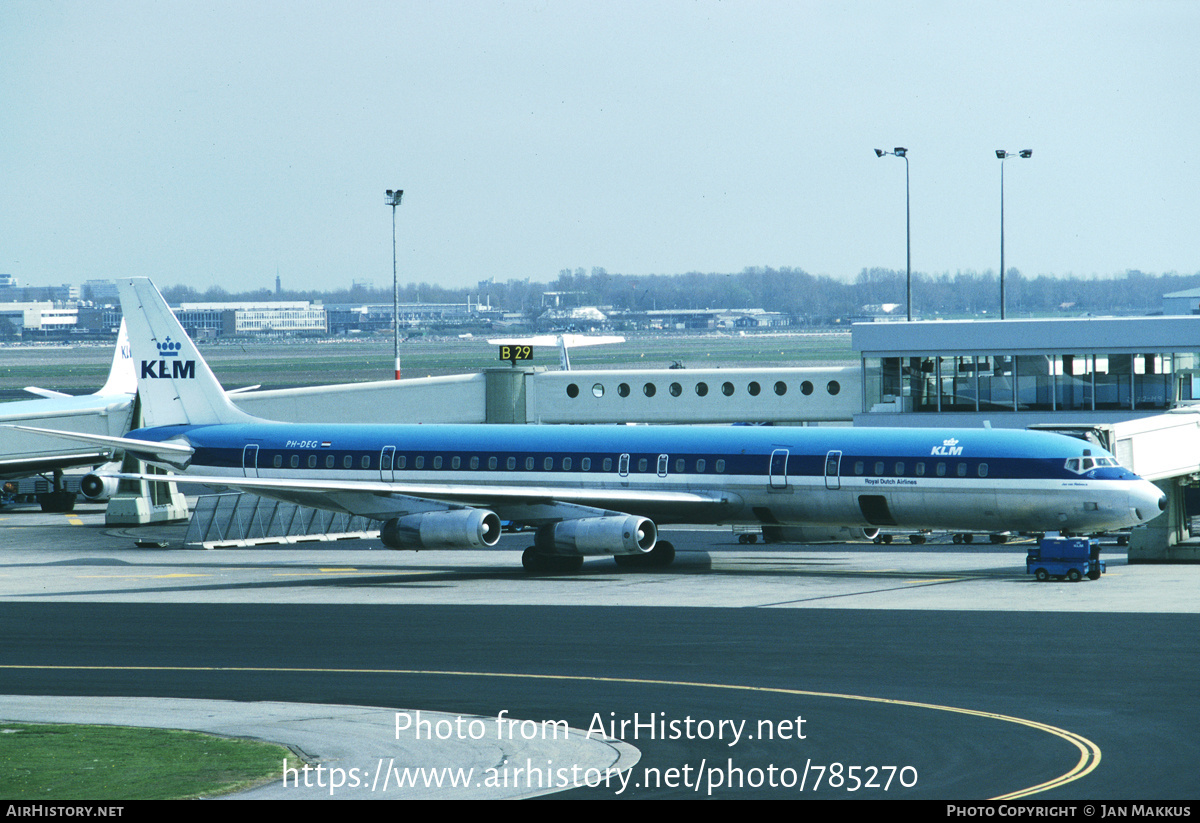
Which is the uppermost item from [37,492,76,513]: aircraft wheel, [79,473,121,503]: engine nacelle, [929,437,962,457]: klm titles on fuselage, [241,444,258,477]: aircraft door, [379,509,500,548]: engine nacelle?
[929,437,962,457]: klm titles on fuselage

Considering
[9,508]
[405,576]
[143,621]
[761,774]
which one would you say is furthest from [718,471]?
[9,508]

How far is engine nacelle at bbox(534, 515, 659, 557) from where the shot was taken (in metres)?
43.1

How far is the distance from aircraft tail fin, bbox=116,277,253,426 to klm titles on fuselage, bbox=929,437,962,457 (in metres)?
25.3

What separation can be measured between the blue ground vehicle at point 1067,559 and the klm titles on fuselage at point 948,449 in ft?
11.4

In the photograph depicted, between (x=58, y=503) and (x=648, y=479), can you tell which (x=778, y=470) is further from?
(x=58, y=503)

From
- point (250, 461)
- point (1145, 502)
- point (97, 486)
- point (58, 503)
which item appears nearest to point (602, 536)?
point (250, 461)

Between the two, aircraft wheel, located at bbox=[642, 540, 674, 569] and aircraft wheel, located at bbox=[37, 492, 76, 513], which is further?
aircraft wheel, located at bbox=[37, 492, 76, 513]

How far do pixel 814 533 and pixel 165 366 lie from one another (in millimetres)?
24817

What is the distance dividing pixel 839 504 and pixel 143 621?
1992 cm

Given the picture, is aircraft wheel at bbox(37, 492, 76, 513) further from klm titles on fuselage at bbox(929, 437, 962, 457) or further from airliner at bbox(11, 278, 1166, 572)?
klm titles on fuselage at bbox(929, 437, 962, 457)

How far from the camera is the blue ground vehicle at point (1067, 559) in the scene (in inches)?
1618

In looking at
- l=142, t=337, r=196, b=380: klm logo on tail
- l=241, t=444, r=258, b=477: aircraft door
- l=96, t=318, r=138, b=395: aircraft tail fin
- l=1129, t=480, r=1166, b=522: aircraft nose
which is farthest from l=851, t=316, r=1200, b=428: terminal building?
l=96, t=318, r=138, b=395: aircraft tail fin

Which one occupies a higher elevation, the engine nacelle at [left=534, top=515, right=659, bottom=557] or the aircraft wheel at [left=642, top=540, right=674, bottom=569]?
the engine nacelle at [left=534, top=515, right=659, bottom=557]

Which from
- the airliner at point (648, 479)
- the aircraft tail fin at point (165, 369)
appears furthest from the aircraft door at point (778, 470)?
the aircraft tail fin at point (165, 369)
